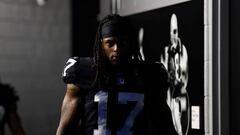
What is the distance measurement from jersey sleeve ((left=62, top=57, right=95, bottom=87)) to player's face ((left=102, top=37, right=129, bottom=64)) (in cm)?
13

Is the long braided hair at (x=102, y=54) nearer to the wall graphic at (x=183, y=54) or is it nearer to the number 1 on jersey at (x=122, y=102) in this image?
the number 1 on jersey at (x=122, y=102)

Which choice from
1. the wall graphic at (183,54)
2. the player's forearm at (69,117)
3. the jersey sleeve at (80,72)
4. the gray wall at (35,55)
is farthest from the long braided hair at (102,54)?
the gray wall at (35,55)

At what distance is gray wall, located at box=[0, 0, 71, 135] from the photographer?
614 centimetres

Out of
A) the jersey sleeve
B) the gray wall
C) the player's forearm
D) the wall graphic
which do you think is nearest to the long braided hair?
the jersey sleeve

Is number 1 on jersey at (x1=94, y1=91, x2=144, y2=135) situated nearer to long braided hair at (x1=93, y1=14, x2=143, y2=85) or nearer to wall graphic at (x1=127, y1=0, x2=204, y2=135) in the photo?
long braided hair at (x1=93, y1=14, x2=143, y2=85)

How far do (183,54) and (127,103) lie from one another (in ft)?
4.39

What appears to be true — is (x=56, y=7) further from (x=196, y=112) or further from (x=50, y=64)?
(x=196, y=112)

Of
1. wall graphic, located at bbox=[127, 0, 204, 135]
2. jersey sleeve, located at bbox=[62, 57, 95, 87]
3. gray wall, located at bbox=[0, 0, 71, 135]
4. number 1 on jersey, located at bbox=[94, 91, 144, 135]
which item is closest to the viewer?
number 1 on jersey, located at bbox=[94, 91, 144, 135]

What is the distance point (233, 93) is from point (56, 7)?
3.03 m

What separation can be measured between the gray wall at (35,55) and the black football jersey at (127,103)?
10.2 feet

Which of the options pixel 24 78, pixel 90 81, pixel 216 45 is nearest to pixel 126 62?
pixel 90 81

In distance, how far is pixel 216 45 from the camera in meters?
3.83

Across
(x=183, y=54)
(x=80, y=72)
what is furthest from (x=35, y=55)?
(x=80, y=72)

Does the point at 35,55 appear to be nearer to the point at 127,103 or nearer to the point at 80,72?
the point at 80,72
